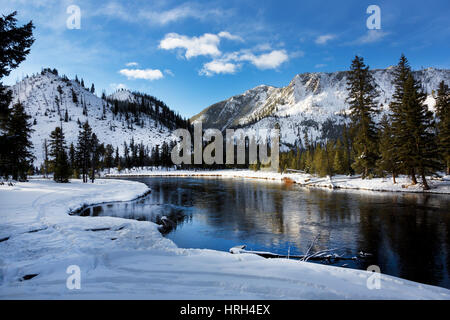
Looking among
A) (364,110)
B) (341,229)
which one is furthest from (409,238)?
(364,110)

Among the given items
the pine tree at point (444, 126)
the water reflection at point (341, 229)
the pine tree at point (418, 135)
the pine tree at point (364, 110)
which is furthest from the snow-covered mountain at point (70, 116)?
the pine tree at point (418, 135)

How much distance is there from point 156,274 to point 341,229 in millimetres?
13387

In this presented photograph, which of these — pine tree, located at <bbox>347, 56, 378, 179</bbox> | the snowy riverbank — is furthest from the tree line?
the snowy riverbank

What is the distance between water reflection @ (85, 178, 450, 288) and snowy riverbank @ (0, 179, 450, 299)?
349cm

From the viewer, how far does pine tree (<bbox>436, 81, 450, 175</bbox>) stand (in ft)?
111

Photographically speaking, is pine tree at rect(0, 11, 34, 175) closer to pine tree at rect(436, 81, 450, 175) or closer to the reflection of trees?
the reflection of trees

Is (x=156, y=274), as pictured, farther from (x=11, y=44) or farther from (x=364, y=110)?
(x=364, y=110)

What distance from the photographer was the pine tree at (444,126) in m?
33.8

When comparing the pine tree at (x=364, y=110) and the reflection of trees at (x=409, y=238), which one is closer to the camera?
the reflection of trees at (x=409, y=238)

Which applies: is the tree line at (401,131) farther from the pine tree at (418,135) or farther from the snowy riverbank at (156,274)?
the snowy riverbank at (156,274)

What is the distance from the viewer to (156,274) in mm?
7098

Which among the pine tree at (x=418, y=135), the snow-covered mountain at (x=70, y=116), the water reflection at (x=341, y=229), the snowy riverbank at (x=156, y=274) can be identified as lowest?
the water reflection at (x=341, y=229)

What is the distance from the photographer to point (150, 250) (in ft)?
33.2

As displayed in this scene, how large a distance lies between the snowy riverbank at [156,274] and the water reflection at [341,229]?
3485 mm
